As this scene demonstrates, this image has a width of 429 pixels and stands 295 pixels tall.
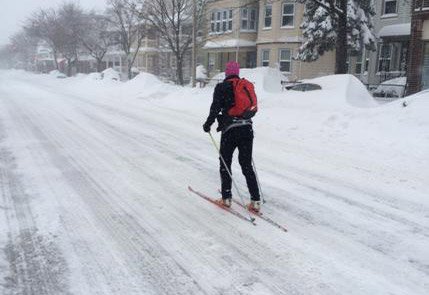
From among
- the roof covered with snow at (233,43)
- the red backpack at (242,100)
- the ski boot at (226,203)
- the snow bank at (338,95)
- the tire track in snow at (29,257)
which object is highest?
the roof covered with snow at (233,43)

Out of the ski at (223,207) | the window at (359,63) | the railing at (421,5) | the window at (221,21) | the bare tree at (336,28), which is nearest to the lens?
the ski at (223,207)

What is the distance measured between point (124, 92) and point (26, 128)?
14362 mm

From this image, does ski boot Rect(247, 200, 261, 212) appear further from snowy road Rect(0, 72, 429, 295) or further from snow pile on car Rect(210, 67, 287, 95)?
snow pile on car Rect(210, 67, 287, 95)

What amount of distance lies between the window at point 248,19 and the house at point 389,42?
10.1m

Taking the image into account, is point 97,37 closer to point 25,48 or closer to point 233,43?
point 233,43

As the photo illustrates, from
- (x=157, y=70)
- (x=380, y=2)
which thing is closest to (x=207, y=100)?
(x=380, y=2)

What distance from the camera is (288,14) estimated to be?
34281mm

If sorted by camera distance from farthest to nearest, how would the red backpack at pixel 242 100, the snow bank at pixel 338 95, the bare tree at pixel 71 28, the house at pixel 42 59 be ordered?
the house at pixel 42 59
the bare tree at pixel 71 28
the snow bank at pixel 338 95
the red backpack at pixel 242 100

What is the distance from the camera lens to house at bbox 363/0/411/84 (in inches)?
1141

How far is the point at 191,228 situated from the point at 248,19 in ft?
112

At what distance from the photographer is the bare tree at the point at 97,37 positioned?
4906cm

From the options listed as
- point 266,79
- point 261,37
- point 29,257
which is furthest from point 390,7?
point 29,257

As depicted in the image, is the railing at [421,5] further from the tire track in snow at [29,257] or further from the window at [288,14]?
the tire track in snow at [29,257]

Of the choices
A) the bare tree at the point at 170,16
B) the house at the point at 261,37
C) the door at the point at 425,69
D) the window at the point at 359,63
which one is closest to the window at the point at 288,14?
the house at the point at 261,37
